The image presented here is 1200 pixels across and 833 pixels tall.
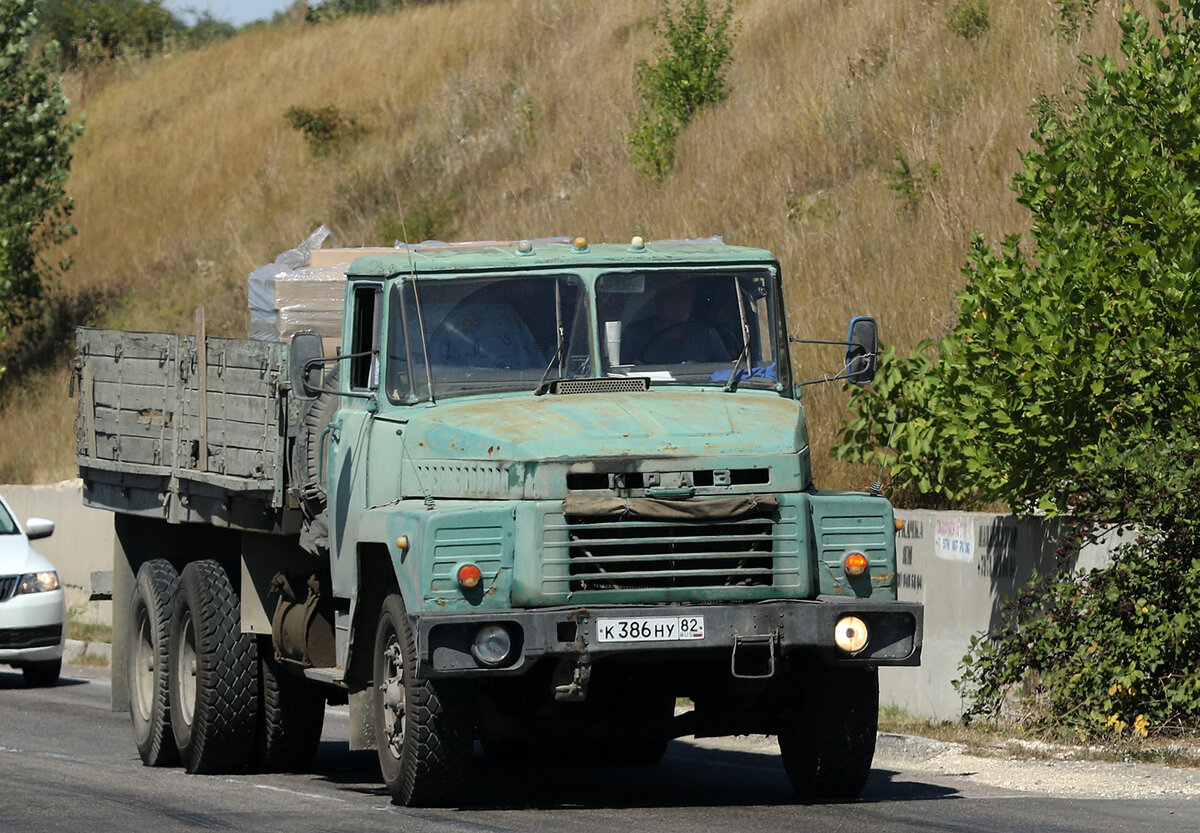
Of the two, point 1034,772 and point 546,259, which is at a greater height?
point 546,259

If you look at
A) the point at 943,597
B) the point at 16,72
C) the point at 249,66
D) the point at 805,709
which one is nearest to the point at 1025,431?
the point at 943,597

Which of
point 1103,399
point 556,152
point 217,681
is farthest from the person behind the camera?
point 556,152

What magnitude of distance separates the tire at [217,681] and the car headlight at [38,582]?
20.1 feet

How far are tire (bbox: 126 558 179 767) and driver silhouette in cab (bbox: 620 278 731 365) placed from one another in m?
4.14

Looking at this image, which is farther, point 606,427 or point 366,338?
point 366,338

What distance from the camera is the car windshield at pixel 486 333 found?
9.95 metres

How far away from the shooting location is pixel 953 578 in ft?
46.2

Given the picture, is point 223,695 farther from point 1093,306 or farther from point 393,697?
point 1093,306

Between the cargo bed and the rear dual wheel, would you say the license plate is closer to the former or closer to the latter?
the cargo bed

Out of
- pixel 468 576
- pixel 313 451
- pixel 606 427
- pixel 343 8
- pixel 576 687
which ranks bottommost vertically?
pixel 576 687

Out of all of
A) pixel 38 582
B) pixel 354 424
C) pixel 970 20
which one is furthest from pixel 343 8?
pixel 354 424

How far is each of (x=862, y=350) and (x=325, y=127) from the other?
3238 cm

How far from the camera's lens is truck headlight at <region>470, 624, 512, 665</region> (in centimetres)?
884

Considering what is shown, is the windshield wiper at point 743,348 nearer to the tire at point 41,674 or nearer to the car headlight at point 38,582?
the car headlight at point 38,582
